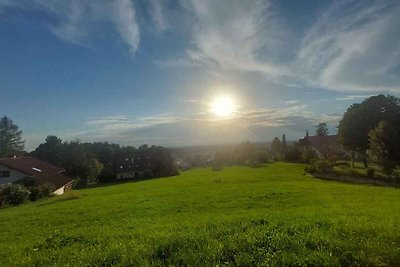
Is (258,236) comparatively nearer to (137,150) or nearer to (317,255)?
(317,255)

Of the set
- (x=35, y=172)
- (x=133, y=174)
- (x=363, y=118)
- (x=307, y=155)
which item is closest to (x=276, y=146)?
(x=307, y=155)

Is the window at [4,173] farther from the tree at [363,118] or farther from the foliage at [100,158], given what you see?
the tree at [363,118]

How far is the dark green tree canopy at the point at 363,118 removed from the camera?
60.7 m

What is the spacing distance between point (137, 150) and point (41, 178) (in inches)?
2571

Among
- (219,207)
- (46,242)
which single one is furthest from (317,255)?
(219,207)

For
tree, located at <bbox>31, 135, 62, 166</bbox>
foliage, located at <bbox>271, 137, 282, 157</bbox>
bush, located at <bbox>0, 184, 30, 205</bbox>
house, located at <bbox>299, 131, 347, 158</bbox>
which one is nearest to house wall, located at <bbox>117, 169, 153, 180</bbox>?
tree, located at <bbox>31, 135, 62, 166</bbox>

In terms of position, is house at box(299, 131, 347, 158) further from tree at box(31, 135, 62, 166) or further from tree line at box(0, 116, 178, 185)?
tree at box(31, 135, 62, 166)

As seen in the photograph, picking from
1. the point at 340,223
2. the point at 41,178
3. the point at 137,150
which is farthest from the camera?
the point at 137,150

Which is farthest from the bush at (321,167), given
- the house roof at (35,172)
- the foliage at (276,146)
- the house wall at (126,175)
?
the house wall at (126,175)

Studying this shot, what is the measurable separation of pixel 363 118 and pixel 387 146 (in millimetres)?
15876

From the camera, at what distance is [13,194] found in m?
40.2

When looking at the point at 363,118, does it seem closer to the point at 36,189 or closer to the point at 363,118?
the point at 363,118

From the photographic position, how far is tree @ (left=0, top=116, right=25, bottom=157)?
11976 centimetres

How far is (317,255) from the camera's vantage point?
27.0 ft
